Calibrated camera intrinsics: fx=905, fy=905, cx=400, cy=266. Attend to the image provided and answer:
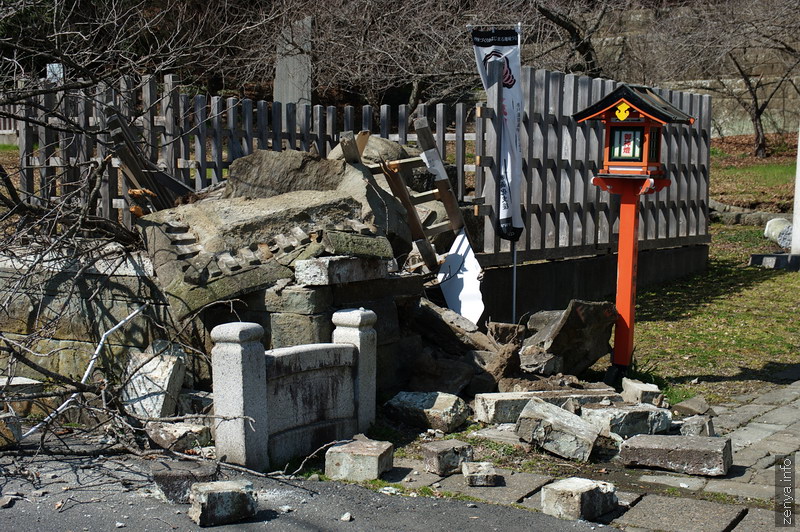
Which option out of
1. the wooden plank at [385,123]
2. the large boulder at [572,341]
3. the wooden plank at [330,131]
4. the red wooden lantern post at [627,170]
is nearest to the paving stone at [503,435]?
the large boulder at [572,341]

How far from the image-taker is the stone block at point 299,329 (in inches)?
257

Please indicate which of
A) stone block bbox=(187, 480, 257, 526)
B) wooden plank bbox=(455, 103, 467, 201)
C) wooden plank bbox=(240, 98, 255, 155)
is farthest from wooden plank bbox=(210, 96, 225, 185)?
stone block bbox=(187, 480, 257, 526)

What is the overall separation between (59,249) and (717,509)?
5.02 m

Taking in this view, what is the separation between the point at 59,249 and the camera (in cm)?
697

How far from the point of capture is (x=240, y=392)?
5.37 metres

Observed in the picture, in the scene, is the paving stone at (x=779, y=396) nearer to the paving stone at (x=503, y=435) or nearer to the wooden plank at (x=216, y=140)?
the paving stone at (x=503, y=435)

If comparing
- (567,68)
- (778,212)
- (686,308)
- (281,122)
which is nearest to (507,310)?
(686,308)

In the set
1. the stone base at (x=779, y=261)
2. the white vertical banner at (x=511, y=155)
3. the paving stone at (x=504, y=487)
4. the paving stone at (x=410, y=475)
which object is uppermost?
the white vertical banner at (x=511, y=155)

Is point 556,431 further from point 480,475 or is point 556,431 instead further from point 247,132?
point 247,132

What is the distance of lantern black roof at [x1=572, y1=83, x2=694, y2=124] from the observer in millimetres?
7551

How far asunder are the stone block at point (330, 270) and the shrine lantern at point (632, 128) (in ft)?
8.10

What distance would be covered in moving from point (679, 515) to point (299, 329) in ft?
9.65

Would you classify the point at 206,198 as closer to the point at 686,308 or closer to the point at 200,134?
the point at 200,134

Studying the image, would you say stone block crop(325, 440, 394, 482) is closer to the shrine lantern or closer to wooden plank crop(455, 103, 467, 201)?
the shrine lantern
